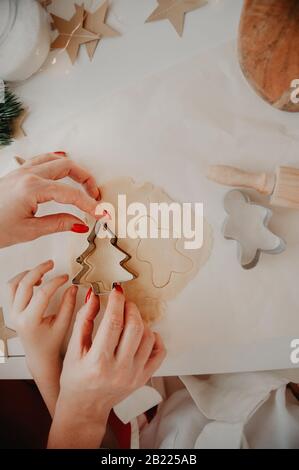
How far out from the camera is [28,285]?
67 centimetres

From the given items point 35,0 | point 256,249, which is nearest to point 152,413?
point 256,249

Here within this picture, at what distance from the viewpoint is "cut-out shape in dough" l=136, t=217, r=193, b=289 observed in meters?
0.65

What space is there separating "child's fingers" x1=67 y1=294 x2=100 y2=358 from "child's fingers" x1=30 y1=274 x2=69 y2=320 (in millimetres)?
60

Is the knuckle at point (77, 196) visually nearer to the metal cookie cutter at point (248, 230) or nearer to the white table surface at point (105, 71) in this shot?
the white table surface at point (105, 71)

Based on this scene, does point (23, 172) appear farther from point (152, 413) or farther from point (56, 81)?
point (152, 413)

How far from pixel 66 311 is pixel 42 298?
0.15ft

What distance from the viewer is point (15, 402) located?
0.70 m

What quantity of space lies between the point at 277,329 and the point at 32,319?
15.5 inches

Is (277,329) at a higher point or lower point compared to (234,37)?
lower

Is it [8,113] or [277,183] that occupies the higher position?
[8,113]

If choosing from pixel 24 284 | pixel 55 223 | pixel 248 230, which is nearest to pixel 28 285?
pixel 24 284

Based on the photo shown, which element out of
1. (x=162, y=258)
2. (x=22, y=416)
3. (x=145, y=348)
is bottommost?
(x=22, y=416)

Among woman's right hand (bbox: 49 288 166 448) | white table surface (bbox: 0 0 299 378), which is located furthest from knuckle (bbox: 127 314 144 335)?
white table surface (bbox: 0 0 299 378)

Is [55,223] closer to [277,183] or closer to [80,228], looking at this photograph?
[80,228]
